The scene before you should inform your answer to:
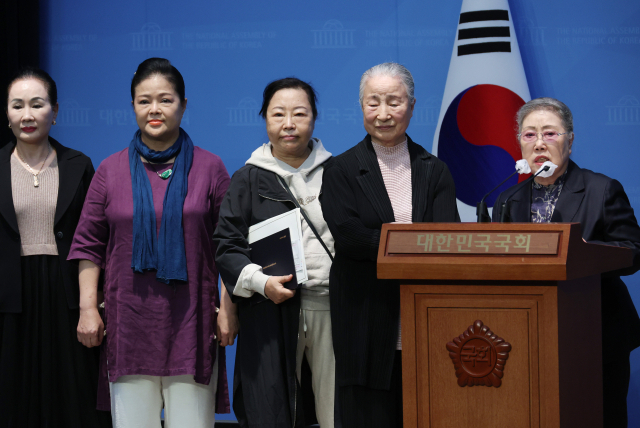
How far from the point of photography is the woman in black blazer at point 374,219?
1740 millimetres

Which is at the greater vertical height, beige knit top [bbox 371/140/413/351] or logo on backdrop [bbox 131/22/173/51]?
logo on backdrop [bbox 131/22/173/51]

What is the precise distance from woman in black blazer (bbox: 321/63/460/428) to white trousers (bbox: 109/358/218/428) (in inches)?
20.0

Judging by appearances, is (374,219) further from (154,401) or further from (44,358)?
(44,358)

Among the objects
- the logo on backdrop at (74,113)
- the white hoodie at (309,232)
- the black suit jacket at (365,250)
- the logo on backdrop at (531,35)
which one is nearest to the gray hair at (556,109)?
the black suit jacket at (365,250)

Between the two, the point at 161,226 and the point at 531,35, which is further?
the point at 531,35

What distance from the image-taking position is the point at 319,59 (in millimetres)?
3184

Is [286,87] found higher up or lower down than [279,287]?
higher up

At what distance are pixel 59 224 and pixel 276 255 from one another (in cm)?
86

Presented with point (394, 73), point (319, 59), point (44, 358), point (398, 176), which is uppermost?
point (319, 59)

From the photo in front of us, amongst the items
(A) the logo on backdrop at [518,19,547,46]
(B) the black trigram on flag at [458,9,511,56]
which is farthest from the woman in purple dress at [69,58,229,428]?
(A) the logo on backdrop at [518,19,547,46]

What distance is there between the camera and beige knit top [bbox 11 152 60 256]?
7.38 feet

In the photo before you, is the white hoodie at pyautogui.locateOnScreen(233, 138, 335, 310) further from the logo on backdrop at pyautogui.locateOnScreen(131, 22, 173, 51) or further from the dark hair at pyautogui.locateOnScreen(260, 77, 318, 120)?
the logo on backdrop at pyautogui.locateOnScreen(131, 22, 173, 51)

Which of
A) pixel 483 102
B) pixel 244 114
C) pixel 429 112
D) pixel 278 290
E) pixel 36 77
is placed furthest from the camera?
pixel 244 114

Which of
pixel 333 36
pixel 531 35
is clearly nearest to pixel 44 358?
pixel 333 36
